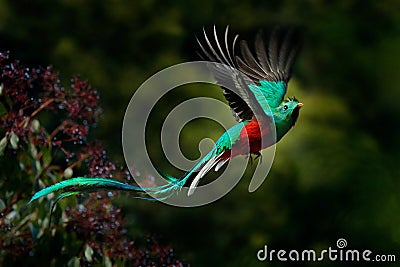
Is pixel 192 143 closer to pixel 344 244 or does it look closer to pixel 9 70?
pixel 344 244

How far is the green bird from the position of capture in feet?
3.54

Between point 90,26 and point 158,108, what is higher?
point 90,26

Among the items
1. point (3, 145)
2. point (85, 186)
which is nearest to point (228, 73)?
point (85, 186)

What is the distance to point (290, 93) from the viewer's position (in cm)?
339

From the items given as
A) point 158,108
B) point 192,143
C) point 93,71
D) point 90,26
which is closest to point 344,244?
point 192,143

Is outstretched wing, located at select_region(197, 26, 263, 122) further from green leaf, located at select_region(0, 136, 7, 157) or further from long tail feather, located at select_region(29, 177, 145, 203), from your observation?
green leaf, located at select_region(0, 136, 7, 157)

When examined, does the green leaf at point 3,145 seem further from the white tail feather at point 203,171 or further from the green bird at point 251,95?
the white tail feather at point 203,171

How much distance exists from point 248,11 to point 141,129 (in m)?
1.30

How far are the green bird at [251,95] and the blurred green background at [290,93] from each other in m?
1.67

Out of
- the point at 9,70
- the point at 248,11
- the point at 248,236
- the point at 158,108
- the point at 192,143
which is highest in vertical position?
the point at 248,11

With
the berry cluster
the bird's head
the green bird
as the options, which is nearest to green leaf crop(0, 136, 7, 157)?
the berry cluster

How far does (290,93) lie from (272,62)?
7.42ft

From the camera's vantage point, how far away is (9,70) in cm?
118

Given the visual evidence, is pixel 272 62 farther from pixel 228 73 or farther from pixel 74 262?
pixel 74 262
